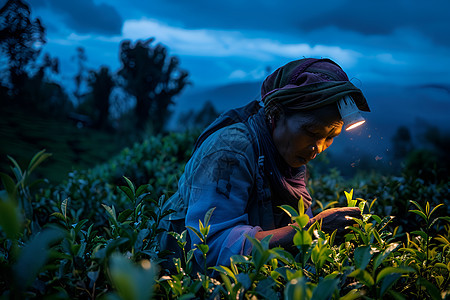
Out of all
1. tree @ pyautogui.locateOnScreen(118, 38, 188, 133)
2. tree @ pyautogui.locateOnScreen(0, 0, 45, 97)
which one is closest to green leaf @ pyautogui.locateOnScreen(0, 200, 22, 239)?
tree @ pyautogui.locateOnScreen(0, 0, 45, 97)

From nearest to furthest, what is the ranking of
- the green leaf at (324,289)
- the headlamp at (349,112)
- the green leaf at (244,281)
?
the green leaf at (324,289) → the green leaf at (244,281) → the headlamp at (349,112)

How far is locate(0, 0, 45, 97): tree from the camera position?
402 centimetres

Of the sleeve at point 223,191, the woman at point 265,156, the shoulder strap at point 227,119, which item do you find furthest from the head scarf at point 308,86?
the sleeve at point 223,191

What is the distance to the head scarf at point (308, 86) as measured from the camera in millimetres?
1678

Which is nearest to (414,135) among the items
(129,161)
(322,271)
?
(129,161)

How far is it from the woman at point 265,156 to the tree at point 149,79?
775 cm

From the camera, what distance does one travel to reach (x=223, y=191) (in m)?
1.67

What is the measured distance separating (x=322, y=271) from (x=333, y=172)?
10.3ft

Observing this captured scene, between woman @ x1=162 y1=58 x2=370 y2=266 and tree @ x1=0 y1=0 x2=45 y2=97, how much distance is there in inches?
125

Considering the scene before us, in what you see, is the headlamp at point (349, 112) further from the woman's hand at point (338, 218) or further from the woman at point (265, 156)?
the woman's hand at point (338, 218)

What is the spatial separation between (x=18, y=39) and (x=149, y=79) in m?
5.48

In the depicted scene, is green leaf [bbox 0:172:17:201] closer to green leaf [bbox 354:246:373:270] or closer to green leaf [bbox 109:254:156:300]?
green leaf [bbox 109:254:156:300]

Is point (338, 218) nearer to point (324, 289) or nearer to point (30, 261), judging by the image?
point (324, 289)

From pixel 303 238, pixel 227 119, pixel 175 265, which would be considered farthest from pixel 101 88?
pixel 303 238
